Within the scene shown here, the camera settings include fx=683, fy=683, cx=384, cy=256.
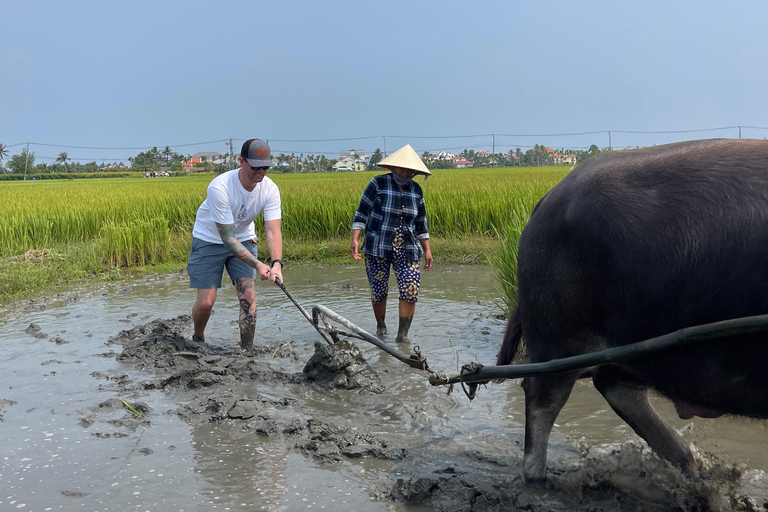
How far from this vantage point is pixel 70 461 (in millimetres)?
3471

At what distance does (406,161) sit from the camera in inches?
216

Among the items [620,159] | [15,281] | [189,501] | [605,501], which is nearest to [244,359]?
[189,501]

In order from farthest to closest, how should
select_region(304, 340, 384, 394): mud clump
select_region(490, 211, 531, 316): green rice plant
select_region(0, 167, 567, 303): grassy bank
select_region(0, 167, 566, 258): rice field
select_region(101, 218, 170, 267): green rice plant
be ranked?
1. select_region(0, 167, 566, 258): rice field
2. select_region(101, 218, 170, 267): green rice plant
3. select_region(0, 167, 567, 303): grassy bank
4. select_region(490, 211, 531, 316): green rice plant
5. select_region(304, 340, 384, 394): mud clump

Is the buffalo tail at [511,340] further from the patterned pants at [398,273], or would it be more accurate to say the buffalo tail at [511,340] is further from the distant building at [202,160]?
the distant building at [202,160]

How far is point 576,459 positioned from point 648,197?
1629 mm

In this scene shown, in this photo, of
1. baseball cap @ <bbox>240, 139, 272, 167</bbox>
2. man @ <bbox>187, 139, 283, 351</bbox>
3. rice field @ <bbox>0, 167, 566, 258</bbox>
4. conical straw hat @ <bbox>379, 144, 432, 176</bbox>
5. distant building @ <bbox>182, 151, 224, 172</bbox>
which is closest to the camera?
baseball cap @ <bbox>240, 139, 272, 167</bbox>

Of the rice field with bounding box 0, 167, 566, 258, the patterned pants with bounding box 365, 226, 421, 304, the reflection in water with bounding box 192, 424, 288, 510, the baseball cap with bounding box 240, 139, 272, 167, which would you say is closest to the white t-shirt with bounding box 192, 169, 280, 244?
the baseball cap with bounding box 240, 139, 272, 167

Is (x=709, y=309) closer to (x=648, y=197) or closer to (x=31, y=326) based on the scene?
(x=648, y=197)

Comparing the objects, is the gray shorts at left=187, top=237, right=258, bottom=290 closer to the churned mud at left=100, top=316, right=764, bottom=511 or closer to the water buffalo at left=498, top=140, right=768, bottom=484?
the churned mud at left=100, top=316, right=764, bottom=511

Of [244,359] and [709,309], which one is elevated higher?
[709,309]

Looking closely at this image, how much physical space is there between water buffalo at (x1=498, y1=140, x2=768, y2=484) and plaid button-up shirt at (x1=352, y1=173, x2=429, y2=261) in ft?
9.56

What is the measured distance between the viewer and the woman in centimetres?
561

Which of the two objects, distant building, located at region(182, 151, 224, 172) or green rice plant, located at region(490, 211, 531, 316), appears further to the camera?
distant building, located at region(182, 151, 224, 172)

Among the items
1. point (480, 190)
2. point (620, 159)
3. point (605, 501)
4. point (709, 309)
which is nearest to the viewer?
point (709, 309)
